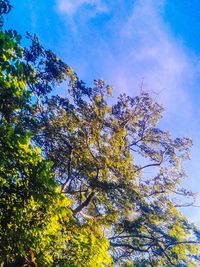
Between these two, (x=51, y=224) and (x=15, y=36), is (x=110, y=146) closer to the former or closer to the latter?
(x=51, y=224)

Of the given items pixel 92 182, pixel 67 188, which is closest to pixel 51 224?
pixel 92 182

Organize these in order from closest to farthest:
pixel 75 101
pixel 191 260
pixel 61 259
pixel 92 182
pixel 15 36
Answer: pixel 15 36, pixel 61 259, pixel 92 182, pixel 75 101, pixel 191 260

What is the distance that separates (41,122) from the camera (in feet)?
52.7

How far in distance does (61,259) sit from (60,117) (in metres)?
10.0

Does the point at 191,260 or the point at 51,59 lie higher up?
the point at 51,59

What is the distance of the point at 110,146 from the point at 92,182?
2.56 metres

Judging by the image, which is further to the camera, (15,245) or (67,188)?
(67,188)

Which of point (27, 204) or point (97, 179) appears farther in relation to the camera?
point (97, 179)

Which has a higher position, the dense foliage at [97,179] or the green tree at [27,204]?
the dense foliage at [97,179]

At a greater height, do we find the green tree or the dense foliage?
the dense foliage

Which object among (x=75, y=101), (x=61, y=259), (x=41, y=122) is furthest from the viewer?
(x=75, y=101)

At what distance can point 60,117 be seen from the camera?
54.1 feet

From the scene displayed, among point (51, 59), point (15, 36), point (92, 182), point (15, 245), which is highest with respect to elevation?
point (51, 59)

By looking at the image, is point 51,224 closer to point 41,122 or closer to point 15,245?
point 15,245
